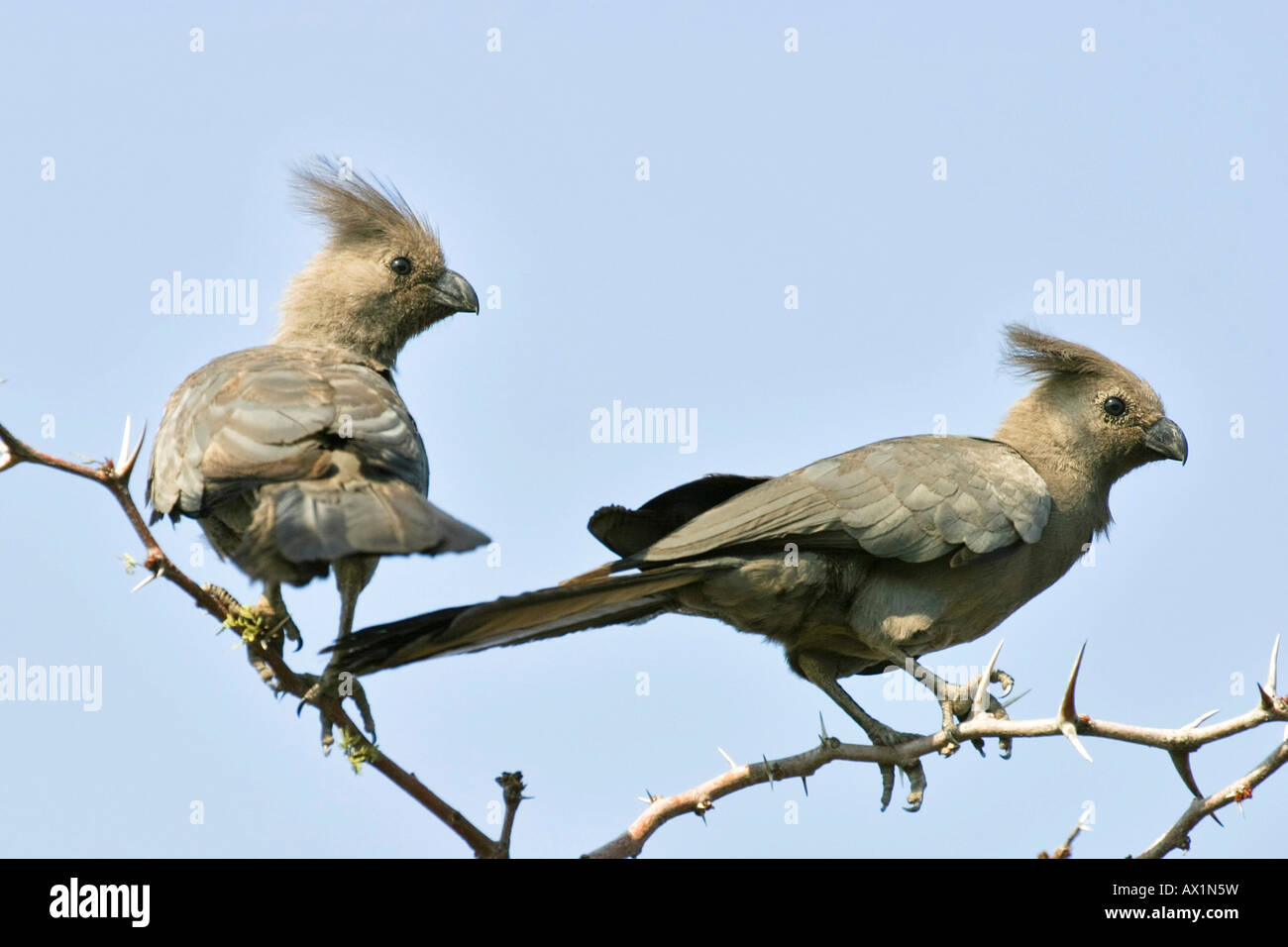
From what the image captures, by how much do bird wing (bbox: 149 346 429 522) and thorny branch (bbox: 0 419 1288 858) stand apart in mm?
514

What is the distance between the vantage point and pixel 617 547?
7684 millimetres

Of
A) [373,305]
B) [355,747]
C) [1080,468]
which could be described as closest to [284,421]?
[355,747]

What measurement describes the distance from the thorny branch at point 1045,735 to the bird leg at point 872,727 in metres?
0.36

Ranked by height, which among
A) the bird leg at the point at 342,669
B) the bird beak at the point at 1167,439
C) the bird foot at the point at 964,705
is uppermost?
the bird beak at the point at 1167,439

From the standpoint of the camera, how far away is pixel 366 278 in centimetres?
864

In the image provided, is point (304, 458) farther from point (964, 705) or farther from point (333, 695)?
point (964, 705)

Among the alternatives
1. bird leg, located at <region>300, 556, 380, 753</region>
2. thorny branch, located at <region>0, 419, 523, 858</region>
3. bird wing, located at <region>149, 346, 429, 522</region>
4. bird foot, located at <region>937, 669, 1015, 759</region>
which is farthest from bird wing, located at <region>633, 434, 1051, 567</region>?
thorny branch, located at <region>0, 419, 523, 858</region>

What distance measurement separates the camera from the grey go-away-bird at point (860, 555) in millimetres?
7148

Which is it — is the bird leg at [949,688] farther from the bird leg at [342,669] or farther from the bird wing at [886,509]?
the bird leg at [342,669]

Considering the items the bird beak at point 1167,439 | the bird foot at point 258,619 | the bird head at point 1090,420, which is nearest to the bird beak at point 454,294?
the bird foot at point 258,619

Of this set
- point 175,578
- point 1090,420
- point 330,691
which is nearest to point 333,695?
point 330,691

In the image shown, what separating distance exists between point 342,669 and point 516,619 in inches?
32.1
